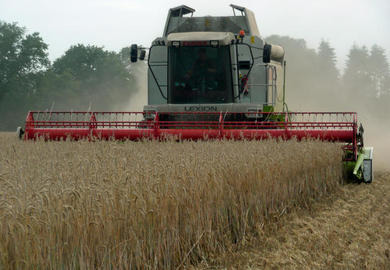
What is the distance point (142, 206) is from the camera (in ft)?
11.4

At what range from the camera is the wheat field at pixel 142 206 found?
2.78 metres

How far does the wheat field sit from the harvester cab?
3.50m

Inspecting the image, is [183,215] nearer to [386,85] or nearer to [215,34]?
[215,34]

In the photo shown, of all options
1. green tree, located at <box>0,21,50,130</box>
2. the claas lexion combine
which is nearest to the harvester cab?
the claas lexion combine

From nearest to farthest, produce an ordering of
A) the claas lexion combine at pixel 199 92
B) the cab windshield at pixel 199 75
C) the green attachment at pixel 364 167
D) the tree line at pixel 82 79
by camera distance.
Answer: the green attachment at pixel 364 167, the claas lexion combine at pixel 199 92, the cab windshield at pixel 199 75, the tree line at pixel 82 79

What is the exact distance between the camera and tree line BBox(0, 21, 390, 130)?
37.6 meters

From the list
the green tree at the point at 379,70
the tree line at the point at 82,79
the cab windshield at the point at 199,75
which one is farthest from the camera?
the green tree at the point at 379,70

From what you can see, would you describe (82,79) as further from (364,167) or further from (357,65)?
(357,65)

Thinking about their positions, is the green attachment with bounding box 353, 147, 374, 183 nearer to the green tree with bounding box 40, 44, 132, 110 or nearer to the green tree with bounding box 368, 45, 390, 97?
the green tree with bounding box 40, 44, 132, 110

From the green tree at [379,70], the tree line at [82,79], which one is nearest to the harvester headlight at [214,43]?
the tree line at [82,79]

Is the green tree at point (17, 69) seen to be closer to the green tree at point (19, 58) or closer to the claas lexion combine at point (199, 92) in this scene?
the green tree at point (19, 58)

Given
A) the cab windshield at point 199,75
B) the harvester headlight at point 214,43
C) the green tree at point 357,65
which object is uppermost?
the green tree at point 357,65

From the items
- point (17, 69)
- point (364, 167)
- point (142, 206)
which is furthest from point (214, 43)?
point (17, 69)

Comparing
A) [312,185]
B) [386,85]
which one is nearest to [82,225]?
[312,185]
